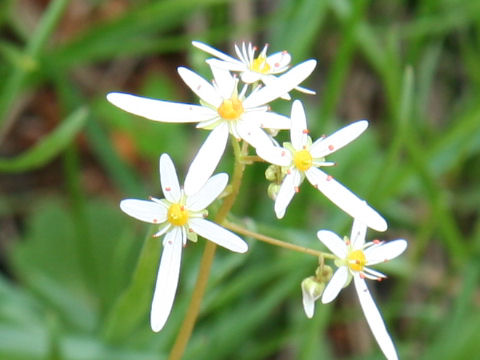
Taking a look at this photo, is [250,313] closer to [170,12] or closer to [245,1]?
[170,12]

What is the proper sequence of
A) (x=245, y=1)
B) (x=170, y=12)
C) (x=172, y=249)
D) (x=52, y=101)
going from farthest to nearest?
1. (x=52, y=101)
2. (x=245, y=1)
3. (x=170, y=12)
4. (x=172, y=249)

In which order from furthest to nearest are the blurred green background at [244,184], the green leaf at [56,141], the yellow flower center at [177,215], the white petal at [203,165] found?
1. the blurred green background at [244,184]
2. the green leaf at [56,141]
3. the yellow flower center at [177,215]
4. the white petal at [203,165]

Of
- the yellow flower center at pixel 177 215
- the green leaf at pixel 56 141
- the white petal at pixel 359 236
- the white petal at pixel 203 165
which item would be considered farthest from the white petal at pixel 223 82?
the green leaf at pixel 56 141

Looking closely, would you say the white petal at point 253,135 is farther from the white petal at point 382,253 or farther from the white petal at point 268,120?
the white petal at point 382,253

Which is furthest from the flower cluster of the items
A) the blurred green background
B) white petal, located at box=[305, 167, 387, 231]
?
the blurred green background

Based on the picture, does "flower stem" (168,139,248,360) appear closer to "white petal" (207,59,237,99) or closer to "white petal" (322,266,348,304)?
"white petal" (207,59,237,99)

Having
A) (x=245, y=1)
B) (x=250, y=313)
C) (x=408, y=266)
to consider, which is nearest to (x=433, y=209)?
(x=408, y=266)

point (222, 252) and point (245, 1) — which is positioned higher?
point (245, 1)
